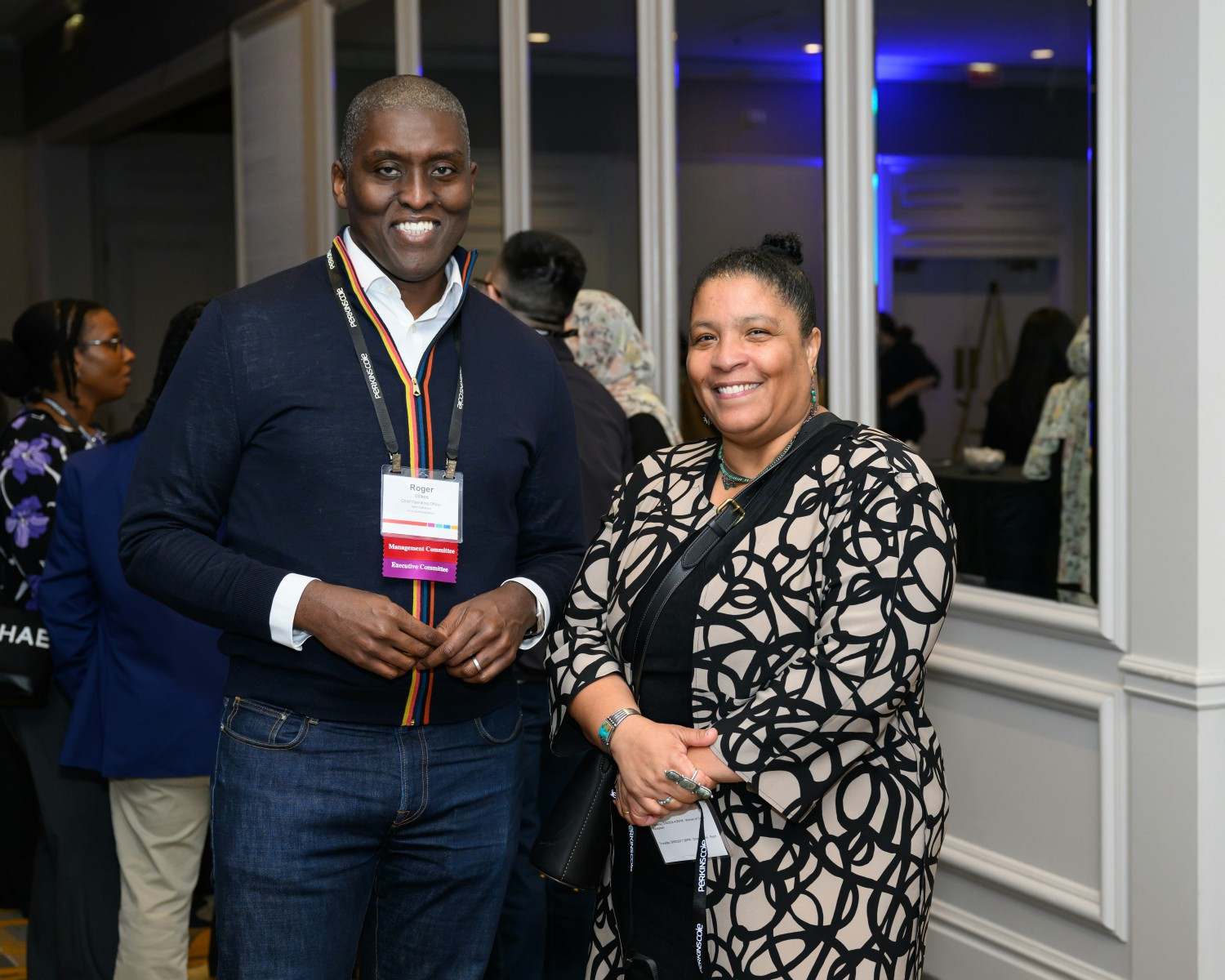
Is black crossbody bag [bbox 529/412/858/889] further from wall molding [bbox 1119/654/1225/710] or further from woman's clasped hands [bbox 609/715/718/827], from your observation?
wall molding [bbox 1119/654/1225/710]

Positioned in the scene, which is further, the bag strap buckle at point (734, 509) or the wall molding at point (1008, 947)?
the wall molding at point (1008, 947)

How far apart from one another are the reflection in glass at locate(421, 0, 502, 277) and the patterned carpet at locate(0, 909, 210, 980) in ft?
8.68

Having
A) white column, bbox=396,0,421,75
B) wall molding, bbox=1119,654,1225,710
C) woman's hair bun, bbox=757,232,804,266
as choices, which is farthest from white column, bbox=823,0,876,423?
white column, bbox=396,0,421,75

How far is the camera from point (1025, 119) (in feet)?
9.29

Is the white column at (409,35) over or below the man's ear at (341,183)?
over

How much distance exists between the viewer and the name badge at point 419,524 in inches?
65.4

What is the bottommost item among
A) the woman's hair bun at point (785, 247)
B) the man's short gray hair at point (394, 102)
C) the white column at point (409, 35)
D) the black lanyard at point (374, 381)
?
the black lanyard at point (374, 381)

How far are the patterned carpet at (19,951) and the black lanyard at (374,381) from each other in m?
2.10

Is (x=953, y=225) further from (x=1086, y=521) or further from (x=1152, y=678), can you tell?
(x=1152, y=678)

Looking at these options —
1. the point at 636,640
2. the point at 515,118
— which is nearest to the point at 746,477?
the point at 636,640

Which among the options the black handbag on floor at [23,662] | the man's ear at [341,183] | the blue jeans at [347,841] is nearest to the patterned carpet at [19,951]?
the black handbag on floor at [23,662]

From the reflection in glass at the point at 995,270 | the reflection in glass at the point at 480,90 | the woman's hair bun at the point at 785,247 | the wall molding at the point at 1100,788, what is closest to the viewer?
the woman's hair bun at the point at 785,247

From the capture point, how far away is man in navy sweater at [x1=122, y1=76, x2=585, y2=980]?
65.0 inches

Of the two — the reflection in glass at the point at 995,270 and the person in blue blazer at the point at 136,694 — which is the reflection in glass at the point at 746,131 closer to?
the reflection in glass at the point at 995,270
